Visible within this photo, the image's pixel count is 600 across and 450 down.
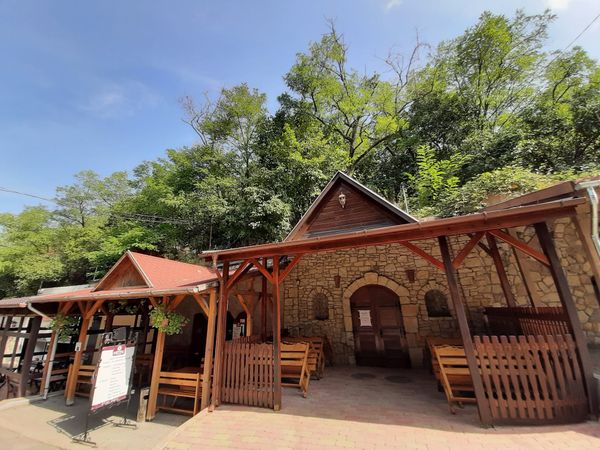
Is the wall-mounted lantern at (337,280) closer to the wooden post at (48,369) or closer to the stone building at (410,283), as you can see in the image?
the stone building at (410,283)

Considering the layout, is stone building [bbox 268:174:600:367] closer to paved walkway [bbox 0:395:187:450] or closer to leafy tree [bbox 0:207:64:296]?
paved walkway [bbox 0:395:187:450]

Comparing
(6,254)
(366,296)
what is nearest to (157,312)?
(366,296)

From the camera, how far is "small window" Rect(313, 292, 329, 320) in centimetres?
825

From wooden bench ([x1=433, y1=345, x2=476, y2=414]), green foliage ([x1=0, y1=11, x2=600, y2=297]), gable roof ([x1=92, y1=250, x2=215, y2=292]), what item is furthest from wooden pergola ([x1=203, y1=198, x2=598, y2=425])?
green foliage ([x1=0, y1=11, x2=600, y2=297])

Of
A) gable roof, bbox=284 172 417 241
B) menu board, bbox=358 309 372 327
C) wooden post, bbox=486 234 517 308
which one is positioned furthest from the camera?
gable roof, bbox=284 172 417 241

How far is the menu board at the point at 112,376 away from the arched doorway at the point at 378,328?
5936 millimetres

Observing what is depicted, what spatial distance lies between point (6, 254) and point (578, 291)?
103 ft

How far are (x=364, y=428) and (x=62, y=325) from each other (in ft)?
26.4

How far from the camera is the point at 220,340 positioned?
4781mm

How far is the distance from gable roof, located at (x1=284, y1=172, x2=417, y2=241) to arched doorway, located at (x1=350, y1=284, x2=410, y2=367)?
2062 millimetres

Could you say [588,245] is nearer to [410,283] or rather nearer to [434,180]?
[410,283]

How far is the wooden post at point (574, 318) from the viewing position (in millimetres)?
3000

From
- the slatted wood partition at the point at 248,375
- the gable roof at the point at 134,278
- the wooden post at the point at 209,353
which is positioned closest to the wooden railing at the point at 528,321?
the slatted wood partition at the point at 248,375

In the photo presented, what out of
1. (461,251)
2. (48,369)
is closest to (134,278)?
(48,369)
